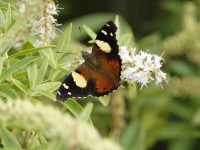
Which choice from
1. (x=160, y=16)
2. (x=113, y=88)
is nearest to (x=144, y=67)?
(x=113, y=88)

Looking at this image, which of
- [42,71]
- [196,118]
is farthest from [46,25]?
[196,118]

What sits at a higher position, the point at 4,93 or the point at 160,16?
the point at 4,93

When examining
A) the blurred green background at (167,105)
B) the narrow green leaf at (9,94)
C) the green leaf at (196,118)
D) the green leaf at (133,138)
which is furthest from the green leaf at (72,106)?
the green leaf at (196,118)

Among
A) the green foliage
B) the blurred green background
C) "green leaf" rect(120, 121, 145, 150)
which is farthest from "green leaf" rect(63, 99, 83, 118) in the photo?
"green leaf" rect(120, 121, 145, 150)

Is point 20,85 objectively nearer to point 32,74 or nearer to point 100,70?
point 32,74

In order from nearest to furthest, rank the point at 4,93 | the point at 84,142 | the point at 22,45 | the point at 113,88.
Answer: the point at 84,142 → the point at 4,93 → the point at 113,88 → the point at 22,45

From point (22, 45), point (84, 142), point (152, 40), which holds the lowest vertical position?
point (152, 40)

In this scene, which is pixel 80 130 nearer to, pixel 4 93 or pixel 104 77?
pixel 4 93

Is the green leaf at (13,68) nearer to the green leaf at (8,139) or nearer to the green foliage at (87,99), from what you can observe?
the green foliage at (87,99)
